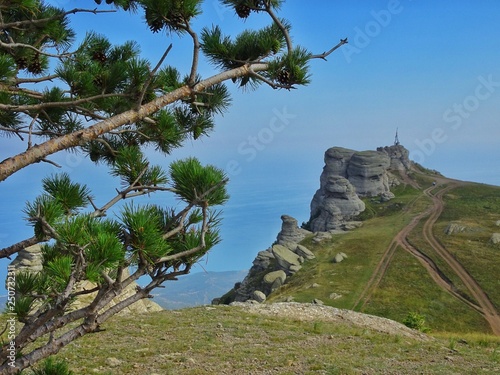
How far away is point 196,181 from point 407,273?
5631 centimetres

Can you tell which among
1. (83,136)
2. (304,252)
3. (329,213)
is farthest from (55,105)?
(329,213)

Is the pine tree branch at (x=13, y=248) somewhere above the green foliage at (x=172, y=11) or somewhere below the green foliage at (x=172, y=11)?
below

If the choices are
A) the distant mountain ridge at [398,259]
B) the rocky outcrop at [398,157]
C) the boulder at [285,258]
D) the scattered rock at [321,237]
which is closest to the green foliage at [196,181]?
the distant mountain ridge at [398,259]

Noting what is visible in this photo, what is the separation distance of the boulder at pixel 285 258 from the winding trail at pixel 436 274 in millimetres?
12156

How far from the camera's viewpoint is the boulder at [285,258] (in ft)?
216

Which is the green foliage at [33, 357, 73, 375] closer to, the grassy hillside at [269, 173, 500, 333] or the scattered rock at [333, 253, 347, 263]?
the grassy hillside at [269, 173, 500, 333]

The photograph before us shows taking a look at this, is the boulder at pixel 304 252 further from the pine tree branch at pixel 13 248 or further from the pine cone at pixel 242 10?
the pine tree branch at pixel 13 248

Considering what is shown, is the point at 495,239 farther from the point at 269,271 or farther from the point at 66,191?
the point at 66,191

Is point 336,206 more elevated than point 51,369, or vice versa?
point 336,206

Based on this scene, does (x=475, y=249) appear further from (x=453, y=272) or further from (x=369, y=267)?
(x=369, y=267)

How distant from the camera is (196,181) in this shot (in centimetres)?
452

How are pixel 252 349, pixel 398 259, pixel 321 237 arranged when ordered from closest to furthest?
pixel 252 349
pixel 398 259
pixel 321 237

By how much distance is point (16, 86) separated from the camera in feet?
21.3

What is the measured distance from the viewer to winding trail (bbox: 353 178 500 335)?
151ft
